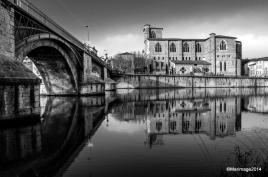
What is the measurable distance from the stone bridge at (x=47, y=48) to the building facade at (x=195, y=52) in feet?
151

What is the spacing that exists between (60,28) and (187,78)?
64.5 meters

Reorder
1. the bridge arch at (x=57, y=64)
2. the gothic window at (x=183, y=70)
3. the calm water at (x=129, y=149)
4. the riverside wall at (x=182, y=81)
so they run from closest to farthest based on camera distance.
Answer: the calm water at (x=129, y=149) → the bridge arch at (x=57, y=64) → the riverside wall at (x=182, y=81) → the gothic window at (x=183, y=70)

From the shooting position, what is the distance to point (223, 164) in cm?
823

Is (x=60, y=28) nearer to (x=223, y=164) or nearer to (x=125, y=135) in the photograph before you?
(x=125, y=135)

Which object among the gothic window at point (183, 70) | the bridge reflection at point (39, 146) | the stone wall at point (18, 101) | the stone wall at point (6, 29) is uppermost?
the gothic window at point (183, 70)

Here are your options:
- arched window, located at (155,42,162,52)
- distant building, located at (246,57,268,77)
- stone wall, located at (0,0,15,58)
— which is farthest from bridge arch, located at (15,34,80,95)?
distant building, located at (246,57,268,77)

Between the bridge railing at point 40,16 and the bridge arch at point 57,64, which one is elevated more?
the bridge railing at point 40,16

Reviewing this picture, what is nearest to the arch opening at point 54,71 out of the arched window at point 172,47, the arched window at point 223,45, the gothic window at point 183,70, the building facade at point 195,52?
the gothic window at point 183,70

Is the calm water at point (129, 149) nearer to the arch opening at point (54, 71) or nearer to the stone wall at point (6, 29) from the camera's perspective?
the stone wall at point (6, 29)

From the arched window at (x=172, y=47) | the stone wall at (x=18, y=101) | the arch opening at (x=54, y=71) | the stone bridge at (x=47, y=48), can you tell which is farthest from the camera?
the arched window at (x=172, y=47)

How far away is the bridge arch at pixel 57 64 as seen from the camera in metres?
33.9

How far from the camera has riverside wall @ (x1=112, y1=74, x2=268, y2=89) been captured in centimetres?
8600

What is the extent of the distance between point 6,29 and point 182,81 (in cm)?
7634

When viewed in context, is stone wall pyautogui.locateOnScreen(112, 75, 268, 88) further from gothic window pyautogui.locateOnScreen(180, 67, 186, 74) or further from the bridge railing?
the bridge railing
